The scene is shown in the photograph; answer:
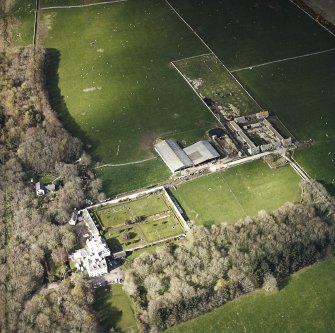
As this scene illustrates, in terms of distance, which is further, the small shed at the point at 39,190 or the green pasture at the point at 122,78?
the green pasture at the point at 122,78

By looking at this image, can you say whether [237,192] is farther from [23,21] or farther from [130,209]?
[23,21]

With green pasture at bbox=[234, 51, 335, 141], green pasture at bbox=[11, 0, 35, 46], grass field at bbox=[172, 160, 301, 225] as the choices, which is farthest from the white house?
green pasture at bbox=[11, 0, 35, 46]

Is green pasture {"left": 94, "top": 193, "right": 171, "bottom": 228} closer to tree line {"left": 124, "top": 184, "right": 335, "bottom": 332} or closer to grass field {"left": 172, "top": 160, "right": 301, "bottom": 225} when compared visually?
grass field {"left": 172, "top": 160, "right": 301, "bottom": 225}

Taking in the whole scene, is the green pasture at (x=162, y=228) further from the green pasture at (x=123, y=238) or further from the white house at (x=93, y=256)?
the white house at (x=93, y=256)

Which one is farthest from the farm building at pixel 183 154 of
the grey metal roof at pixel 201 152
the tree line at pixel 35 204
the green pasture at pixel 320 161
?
the green pasture at pixel 320 161

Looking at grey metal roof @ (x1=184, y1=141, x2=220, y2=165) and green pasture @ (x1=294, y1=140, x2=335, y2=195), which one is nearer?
green pasture @ (x1=294, y1=140, x2=335, y2=195)

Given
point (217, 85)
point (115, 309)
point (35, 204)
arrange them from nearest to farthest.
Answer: point (115, 309)
point (35, 204)
point (217, 85)

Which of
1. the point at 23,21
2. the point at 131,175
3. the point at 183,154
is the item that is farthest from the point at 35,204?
the point at 23,21
